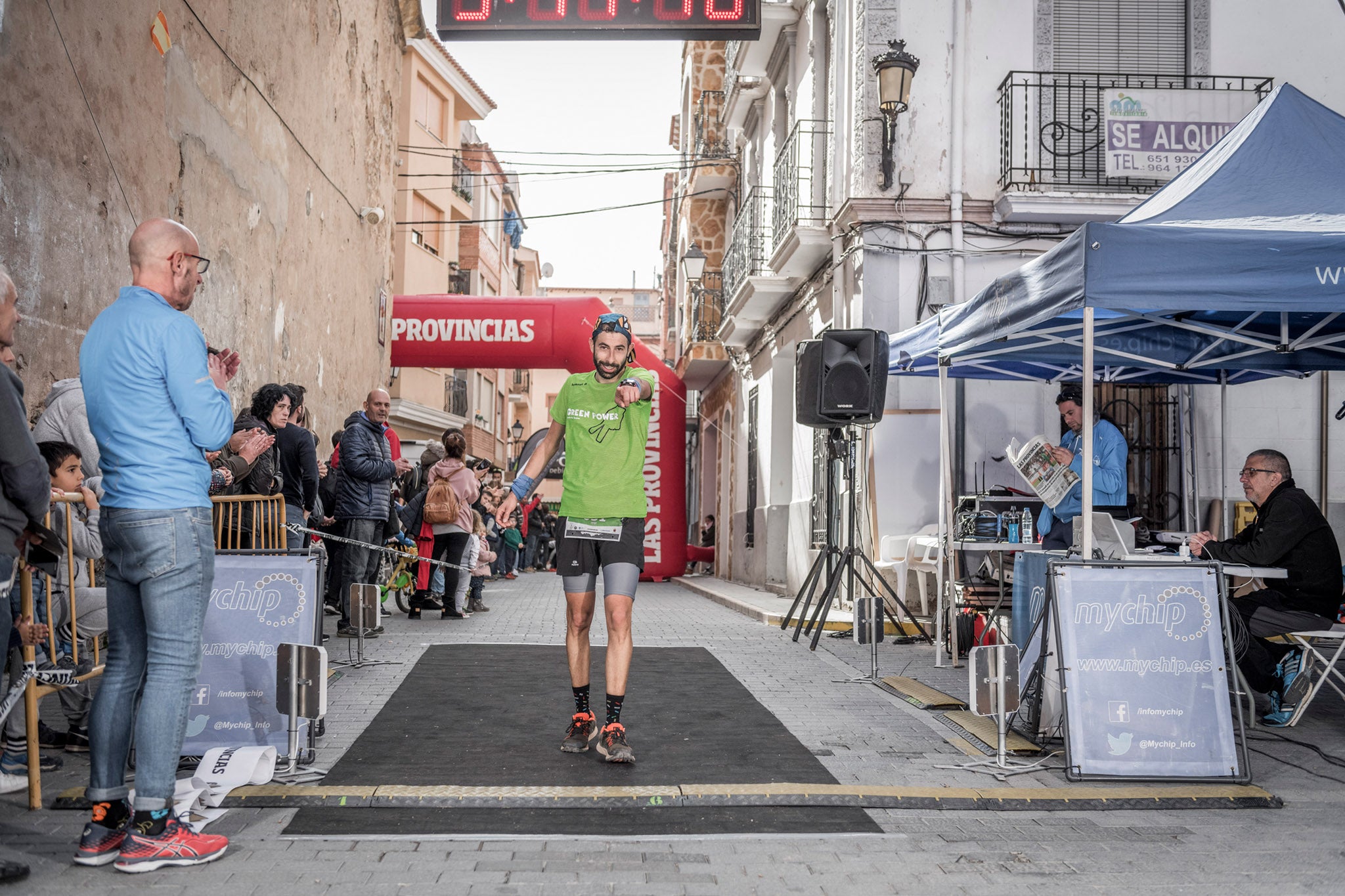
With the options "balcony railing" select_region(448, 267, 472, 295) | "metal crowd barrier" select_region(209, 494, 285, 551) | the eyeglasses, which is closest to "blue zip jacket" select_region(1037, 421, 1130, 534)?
"metal crowd barrier" select_region(209, 494, 285, 551)

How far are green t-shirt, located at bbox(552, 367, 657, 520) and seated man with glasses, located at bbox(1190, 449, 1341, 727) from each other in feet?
11.2

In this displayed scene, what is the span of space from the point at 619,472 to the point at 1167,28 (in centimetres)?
1059

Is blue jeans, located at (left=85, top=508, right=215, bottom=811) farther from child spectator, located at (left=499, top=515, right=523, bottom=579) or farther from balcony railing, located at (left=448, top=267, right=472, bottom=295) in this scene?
balcony railing, located at (left=448, top=267, right=472, bottom=295)

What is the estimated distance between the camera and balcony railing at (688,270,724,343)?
81.1 feet

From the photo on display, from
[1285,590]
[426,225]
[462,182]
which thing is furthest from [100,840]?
[462,182]

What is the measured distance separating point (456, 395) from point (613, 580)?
3738 centimetres

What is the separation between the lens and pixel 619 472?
5.71 metres

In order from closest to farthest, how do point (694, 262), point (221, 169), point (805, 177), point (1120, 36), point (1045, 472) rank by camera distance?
point (1045, 472)
point (221, 169)
point (1120, 36)
point (805, 177)
point (694, 262)

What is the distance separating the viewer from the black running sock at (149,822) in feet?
12.9

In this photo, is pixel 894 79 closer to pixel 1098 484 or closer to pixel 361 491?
pixel 1098 484

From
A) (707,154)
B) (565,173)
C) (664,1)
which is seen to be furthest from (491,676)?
(707,154)

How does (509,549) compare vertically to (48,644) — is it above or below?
below

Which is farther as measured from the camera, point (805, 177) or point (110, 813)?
point (805, 177)

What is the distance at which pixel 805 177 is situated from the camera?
15953 millimetres
